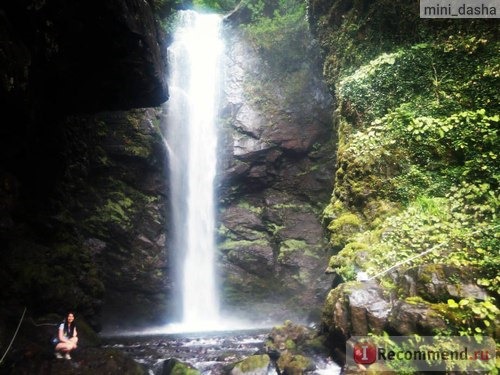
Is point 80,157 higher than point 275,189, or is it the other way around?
point 80,157

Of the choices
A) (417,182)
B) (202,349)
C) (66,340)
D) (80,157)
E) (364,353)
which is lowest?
(202,349)

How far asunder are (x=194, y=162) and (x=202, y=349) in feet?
29.6

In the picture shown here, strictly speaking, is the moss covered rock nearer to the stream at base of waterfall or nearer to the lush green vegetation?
the stream at base of waterfall

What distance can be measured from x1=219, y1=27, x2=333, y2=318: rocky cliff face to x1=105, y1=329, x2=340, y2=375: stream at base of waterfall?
2721 mm

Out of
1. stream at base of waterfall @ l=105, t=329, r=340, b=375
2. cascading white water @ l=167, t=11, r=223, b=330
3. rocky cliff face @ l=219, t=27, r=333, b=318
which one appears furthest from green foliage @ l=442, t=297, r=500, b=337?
cascading white water @ l=167, t=11, r=223, b=330

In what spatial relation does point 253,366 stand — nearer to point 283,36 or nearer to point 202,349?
point 202,349

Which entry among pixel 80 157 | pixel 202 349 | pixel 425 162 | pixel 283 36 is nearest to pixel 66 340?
pixel 202 349

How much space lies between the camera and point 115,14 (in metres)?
7.15

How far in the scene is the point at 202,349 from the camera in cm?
964

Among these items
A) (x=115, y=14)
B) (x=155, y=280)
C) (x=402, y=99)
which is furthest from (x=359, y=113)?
(x=155, y=280)

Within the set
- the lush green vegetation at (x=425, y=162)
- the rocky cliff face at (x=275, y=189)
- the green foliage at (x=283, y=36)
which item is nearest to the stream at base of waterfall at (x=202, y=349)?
the rocky cliff face at (x=275, y=189)

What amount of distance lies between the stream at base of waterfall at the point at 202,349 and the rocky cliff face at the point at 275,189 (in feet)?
8.93

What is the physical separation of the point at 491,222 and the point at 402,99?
4064 millimetres

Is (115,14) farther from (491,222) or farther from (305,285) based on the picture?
(305,285)
